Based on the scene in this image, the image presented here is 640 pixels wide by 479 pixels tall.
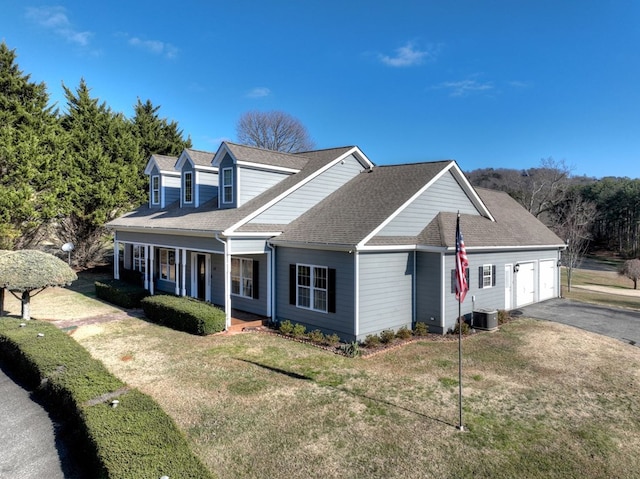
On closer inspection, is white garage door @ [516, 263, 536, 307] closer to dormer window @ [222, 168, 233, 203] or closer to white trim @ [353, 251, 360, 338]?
white trim @ [353, 251, 360, 338]

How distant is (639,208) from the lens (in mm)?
52219

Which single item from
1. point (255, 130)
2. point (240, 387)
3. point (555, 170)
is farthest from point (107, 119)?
point (555, 170)

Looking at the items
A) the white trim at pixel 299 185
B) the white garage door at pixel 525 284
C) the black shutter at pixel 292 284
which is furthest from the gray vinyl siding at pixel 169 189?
the white garage door at pixel 525 284

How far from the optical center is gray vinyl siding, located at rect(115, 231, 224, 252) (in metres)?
14.7

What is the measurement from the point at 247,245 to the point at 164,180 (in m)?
10.4

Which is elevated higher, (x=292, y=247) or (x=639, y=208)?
(x=639, y=208)

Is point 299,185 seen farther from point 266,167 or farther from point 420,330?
point 420,330

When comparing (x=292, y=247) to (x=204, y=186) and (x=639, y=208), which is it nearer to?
(x=204, y=186)

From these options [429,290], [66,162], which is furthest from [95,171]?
[429,290]

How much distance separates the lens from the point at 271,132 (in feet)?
156

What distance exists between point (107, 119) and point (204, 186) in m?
14.7

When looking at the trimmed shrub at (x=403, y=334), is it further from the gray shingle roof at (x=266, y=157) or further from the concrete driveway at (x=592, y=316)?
the gray shingle roof at (x=266, y=157)

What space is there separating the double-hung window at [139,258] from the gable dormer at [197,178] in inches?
168

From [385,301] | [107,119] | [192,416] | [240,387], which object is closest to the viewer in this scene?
[192,416]
